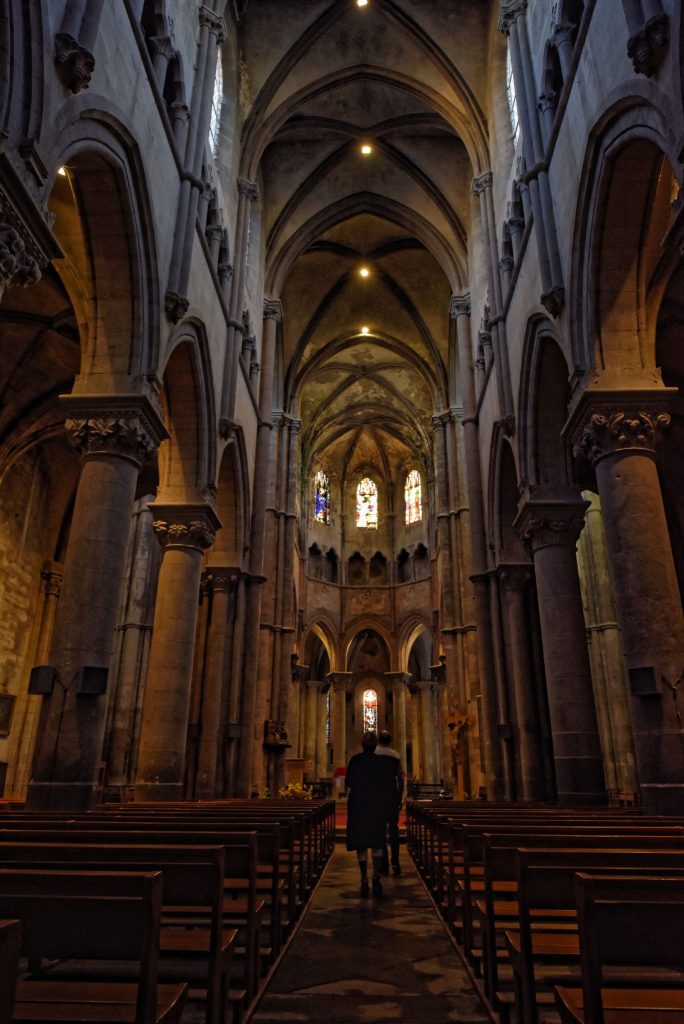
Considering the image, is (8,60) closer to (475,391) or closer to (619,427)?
(619,427)

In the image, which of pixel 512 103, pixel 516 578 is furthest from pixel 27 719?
pixel 512 103

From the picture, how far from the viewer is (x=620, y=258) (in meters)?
9.15

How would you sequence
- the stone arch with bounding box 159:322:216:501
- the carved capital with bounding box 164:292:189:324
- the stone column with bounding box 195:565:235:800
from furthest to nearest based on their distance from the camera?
1. the stone column with bounding box 195:565:235:800
2. the stone arch with bounding box 159:322:216:501
3. the carved capital with bounding box 164:292:189:324

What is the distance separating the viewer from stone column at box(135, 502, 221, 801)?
36.5 feet

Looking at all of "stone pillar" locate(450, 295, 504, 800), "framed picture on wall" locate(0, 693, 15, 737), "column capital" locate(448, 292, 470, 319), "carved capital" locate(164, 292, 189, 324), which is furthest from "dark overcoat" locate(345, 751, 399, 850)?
"column capital" locate(448, 292, 470, 319)

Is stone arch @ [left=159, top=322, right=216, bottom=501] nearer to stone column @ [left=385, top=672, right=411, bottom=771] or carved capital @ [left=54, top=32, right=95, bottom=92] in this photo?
carved capital @ [left=54, top=32, right=95, bottom=92]

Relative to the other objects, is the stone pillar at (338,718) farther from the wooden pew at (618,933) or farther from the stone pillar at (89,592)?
the wooden pew at (618,933)

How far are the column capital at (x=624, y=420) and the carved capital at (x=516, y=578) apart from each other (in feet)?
21.2

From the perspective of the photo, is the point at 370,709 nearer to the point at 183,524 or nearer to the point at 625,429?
the point at 183,524

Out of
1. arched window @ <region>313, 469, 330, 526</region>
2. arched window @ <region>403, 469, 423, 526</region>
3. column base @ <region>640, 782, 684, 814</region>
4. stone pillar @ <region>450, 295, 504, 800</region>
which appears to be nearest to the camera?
column base @ <region>640, 782, 684, 814</region>

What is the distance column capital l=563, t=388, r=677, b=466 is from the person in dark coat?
174 inches

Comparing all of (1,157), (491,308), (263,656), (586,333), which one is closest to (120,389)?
(1,157)

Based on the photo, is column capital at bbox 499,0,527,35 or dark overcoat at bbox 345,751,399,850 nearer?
dark overcoat at bbox 345,751,399,850

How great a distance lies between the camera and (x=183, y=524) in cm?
1257
